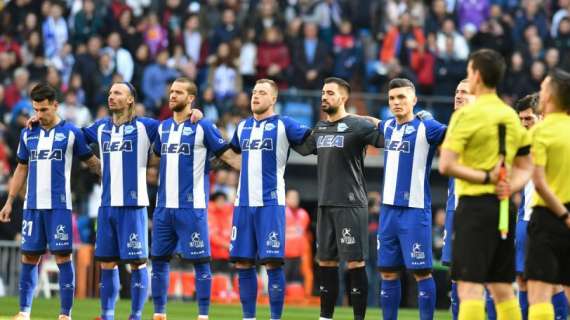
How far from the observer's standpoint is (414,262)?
14.7 meters

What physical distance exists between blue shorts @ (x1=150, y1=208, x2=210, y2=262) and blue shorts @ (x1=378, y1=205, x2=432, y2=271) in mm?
2113

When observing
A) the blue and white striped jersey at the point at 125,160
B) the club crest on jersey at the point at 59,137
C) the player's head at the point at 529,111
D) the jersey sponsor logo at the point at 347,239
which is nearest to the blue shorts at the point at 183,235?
the blue and white striped jersey at the point at 125,160

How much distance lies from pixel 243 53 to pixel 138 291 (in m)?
12.6

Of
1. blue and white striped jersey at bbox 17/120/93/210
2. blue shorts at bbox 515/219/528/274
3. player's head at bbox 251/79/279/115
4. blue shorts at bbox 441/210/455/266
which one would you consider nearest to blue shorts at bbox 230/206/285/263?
player's head at bbox 251/79/279/115

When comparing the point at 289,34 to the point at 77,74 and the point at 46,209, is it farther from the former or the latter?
the point at 46,209

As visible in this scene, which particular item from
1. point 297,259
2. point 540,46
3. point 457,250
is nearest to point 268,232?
point 457,250

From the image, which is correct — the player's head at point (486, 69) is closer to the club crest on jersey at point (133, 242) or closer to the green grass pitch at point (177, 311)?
the club crest on jersey at point (133, 242)

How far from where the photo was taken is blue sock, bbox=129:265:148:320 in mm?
15234

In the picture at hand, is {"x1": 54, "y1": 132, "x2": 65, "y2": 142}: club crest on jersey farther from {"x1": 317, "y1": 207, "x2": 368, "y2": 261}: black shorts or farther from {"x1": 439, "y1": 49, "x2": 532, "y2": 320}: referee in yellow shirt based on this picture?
{"x1": 439, "y1": 49, "x2": 532, "y2": 320}: referee in yellow shirt

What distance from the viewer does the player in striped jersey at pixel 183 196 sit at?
50.6 feet

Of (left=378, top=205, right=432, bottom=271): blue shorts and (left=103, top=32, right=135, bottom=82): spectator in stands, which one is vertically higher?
(left=103, top=32, right=135, bottom=82): spectator in stands

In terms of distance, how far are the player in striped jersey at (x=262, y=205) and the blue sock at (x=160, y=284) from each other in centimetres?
81

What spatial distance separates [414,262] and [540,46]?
15008mm

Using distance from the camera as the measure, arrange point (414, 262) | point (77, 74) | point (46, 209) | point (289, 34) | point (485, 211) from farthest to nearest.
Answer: point (289, 34), point (77, 74), point (46, 209), point (414, 262), point (485, 211)
